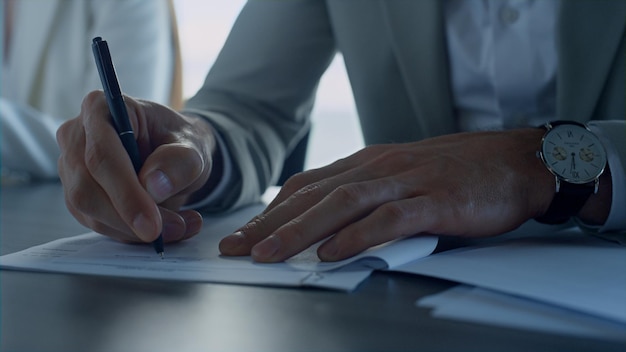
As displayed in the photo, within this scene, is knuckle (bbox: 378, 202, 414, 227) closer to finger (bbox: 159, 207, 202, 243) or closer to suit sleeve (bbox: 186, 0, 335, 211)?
finger (bbox: 159, 207, 202, 243)

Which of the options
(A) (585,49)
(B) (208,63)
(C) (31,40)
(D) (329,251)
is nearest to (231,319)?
(D) (329,251)

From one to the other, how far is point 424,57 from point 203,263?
569mm

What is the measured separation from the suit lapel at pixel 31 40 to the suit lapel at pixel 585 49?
173cm

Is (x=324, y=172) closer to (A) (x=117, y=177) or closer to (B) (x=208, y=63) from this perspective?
(A) (x=117, y=177)

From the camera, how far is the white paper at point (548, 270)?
36 centimetres

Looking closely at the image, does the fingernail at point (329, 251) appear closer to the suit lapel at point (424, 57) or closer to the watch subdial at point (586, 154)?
the watch subdial at point (586, 154)

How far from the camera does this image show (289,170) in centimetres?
124

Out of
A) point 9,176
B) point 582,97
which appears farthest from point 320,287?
point 9,176

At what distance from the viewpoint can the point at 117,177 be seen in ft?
1.74

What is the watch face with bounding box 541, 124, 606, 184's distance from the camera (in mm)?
583

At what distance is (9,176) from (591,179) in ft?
3.28

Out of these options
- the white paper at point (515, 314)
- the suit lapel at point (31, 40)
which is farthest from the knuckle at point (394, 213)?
the suit lapel at point (31, 40)

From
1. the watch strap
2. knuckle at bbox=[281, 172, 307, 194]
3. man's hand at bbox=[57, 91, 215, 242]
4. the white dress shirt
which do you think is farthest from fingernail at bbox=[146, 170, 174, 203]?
the white dress shirt

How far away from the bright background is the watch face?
6.98 ft
